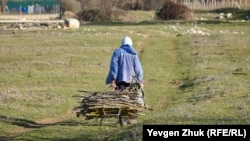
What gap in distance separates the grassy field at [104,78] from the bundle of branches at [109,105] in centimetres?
46

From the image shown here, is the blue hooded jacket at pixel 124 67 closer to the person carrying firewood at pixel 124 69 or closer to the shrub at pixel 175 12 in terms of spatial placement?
the person carrying firewood at pixel 124 69

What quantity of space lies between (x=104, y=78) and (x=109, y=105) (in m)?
13.6

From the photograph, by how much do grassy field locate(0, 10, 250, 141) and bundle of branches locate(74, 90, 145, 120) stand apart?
1.51ft

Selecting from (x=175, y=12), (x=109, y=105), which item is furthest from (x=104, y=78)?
(x=175, y=12)

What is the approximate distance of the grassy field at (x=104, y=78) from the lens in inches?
747

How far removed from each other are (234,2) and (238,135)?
104302mm

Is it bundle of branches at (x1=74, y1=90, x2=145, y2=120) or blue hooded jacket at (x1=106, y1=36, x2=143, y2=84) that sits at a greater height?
blue hooded jacket at (x1=106, y1=36, x2=143, y2=84)

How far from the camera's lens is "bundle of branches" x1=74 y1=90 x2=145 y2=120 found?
18266 mm

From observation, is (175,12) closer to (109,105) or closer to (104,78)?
(104,78)

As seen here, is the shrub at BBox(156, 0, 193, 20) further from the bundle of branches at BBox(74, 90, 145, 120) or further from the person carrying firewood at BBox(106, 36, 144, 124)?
the bundle of branches at BBox(74, 90, 145, 120)

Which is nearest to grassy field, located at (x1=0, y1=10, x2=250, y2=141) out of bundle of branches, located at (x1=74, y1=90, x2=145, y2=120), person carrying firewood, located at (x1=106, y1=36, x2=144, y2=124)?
bundle of branches, located at (x1=74, y1=90, x2=145, y2=120)

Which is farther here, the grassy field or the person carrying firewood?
the person carrying firewood

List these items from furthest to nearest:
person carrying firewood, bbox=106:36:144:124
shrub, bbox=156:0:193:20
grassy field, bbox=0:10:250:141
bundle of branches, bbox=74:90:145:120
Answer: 1. shrub, bbox=156:0:193:20
2. person carrying firewood, bbox=106:36:144:124
3. grassy field, bbox=0:10:250:141
4. bundle of branches, bbox=74:90:145:120

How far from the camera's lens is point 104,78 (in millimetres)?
31875
